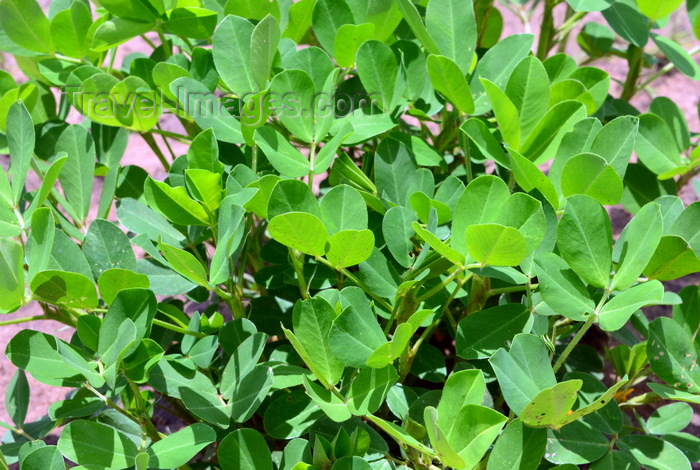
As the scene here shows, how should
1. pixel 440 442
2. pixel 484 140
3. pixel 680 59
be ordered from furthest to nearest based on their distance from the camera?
pixel 680 59, pixel 484 140, pixel 440 442

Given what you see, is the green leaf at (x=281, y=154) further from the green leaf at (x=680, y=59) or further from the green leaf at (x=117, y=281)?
the green leaf at (x=680, y=59)

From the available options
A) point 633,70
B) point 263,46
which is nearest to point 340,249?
point 263,46

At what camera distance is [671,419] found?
1007mm

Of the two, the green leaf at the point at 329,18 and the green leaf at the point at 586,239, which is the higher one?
the green leaf at the point at 329,18

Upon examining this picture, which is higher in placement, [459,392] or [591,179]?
[591,179]

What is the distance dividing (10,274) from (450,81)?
0.55 metres

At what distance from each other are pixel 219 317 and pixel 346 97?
383 mm

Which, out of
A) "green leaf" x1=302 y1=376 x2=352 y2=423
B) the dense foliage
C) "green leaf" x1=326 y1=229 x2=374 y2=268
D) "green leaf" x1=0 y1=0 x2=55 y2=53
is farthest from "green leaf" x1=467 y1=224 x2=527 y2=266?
"green leaf" x1=0 y1=0 x2=55 y2=53

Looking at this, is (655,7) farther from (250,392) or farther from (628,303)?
(250,392)

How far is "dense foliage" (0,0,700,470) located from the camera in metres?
0.69

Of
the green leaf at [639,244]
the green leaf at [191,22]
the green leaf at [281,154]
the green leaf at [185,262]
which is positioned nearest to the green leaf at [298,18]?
the green leaf at [191,22]

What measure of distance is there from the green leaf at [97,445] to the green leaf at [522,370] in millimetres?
428

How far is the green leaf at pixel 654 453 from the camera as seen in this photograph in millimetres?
838

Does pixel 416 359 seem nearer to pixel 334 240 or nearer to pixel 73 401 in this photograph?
pixel 334 240
